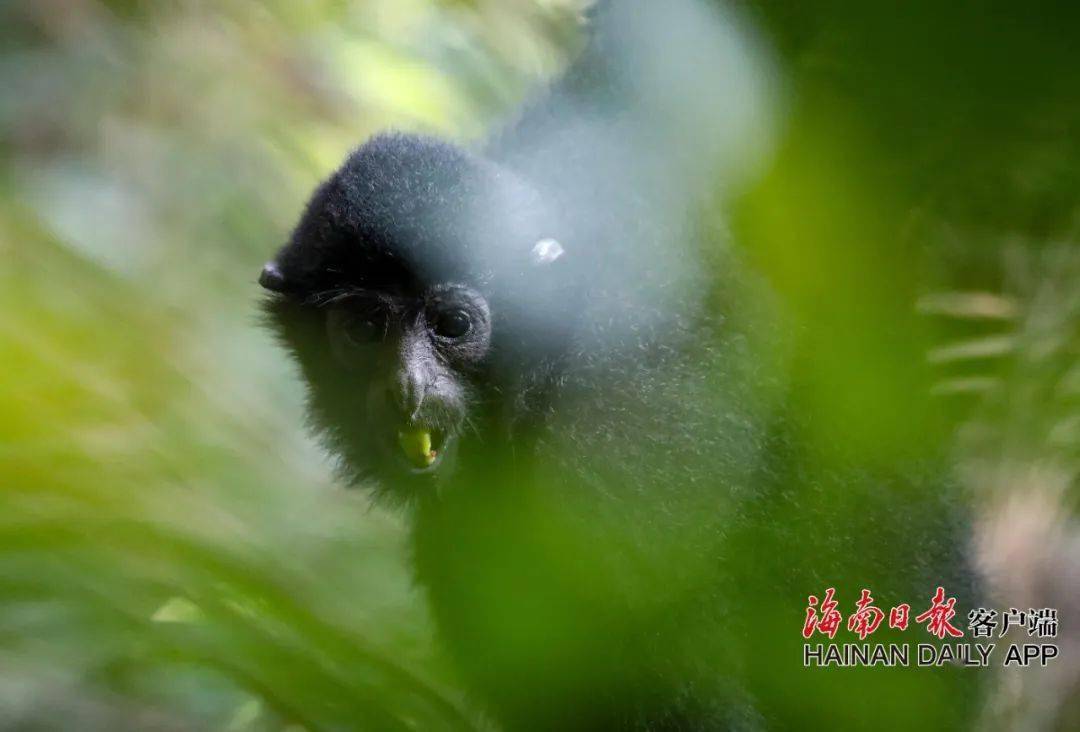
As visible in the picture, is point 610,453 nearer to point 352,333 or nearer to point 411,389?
point 411,389

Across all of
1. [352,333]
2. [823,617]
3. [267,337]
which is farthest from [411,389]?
[823,617]

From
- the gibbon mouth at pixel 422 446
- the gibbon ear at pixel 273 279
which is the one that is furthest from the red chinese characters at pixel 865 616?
the gibbon ear at pixel 273 279

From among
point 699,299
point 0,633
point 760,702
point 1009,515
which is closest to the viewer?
point 0,633

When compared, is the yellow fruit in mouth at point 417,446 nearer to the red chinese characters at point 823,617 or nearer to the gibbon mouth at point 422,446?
the gibbon mouth at point 422,446

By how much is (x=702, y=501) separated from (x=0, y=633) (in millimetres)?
1309

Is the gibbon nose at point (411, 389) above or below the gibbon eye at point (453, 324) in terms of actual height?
below

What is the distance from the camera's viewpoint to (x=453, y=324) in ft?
7.14

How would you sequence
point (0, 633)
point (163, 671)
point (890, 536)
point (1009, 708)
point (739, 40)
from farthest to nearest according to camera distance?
point (1009, 708)
point (890, 536)
point (739, 40)
point (163, 671)
point (0, 633)

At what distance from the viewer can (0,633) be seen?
1071 millimetres

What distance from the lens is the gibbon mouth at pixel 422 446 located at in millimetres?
2154

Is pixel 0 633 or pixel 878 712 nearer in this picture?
pixel 0 633

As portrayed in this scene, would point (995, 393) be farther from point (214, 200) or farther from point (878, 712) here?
point (214, 200)

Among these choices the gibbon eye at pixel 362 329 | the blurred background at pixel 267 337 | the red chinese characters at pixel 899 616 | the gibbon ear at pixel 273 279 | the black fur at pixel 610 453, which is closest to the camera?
the blurred background at pixel 267 337

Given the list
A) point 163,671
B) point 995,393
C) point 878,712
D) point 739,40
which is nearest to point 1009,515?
point 995,393
